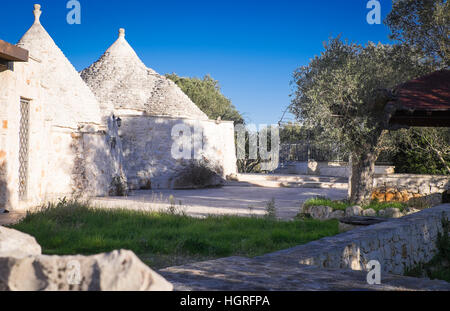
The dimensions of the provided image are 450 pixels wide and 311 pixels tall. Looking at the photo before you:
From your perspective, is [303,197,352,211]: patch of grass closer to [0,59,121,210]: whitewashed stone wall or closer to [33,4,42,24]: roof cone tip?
[0,59,121,210]: whitewashed stone wall

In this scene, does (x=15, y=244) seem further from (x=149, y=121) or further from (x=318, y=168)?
(x=318, y=168)

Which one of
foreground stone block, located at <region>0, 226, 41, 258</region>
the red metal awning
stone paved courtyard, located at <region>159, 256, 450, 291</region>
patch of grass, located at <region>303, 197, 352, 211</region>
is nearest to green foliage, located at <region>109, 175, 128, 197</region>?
patch of grass, located at <region>303, 197, 352, 211</region>

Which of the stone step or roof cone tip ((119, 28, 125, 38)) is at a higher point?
roof cone tip ((119, 28, 125, 38))

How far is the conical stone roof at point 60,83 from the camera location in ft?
53.7

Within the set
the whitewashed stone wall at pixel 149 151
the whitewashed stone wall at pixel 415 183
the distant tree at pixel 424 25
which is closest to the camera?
the distant tree at pixel 424 25

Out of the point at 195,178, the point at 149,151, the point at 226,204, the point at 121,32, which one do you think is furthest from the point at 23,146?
the point at 121,32

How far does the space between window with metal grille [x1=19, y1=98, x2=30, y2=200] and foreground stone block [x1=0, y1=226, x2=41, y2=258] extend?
30.0 feet

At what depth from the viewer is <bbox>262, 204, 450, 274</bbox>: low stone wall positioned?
4.95 m

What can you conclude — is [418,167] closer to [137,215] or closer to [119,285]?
[137,215]

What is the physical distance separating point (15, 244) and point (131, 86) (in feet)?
72.4

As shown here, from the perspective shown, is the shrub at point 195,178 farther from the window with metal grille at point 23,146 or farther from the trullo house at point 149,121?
the window with metal grille at point 23,146

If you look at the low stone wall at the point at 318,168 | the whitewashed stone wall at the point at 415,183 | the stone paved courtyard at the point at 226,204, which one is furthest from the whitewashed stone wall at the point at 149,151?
the whitewashed stone wall at the point at 415,183

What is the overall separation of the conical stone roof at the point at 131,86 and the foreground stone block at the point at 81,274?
19815 millimetres
